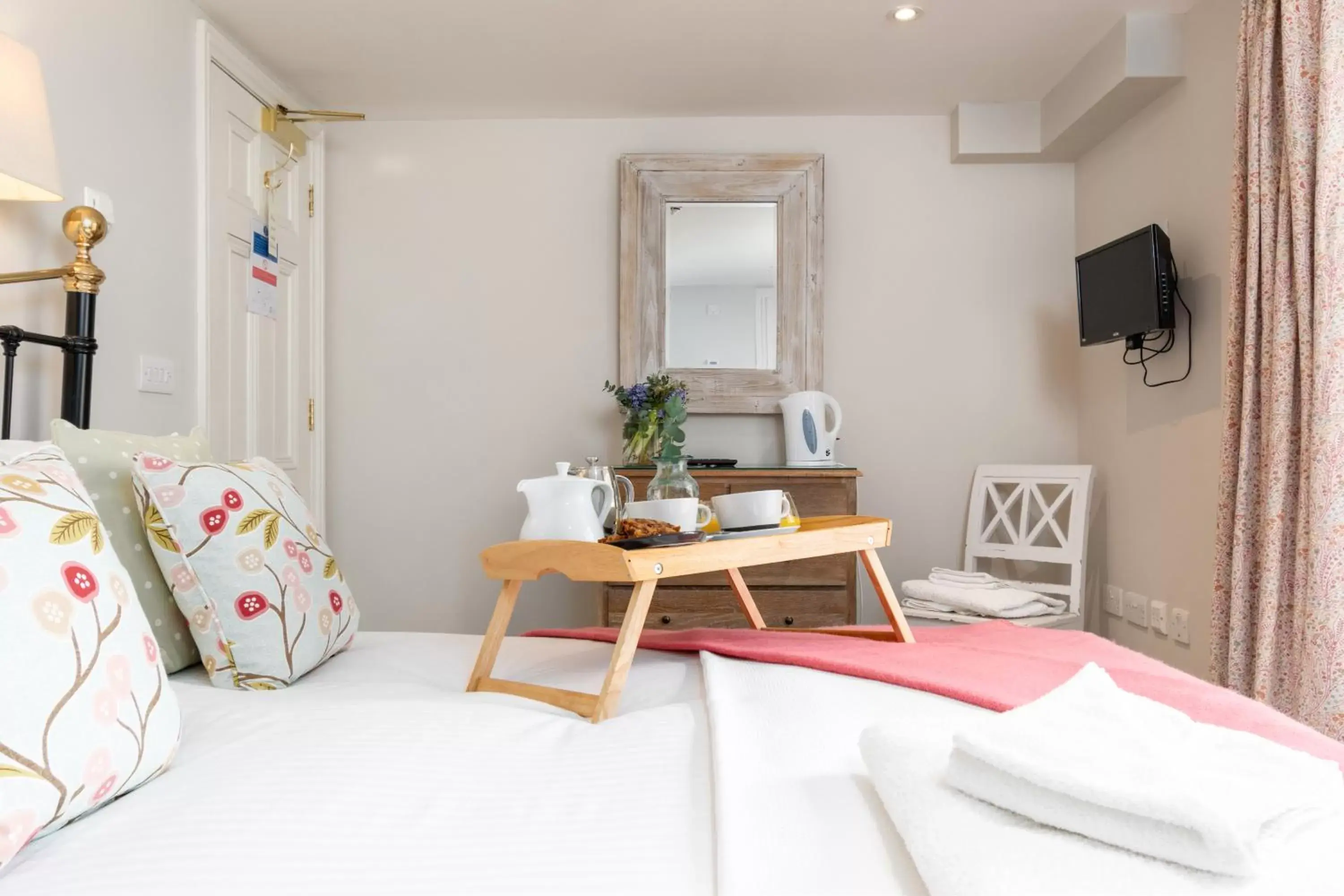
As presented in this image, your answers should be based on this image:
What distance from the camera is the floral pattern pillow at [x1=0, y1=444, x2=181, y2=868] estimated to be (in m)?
0.80

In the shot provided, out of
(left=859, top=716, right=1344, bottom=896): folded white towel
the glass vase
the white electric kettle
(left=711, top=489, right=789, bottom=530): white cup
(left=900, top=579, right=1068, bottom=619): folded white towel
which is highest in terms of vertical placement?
the white electric kettle

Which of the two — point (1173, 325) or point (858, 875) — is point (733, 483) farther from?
point (858, 875)

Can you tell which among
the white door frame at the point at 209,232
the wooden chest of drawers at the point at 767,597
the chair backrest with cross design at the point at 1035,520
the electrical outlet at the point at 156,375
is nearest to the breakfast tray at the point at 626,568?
the wooden chest of drawers at the point at 767,597

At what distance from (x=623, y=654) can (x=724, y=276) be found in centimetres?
258

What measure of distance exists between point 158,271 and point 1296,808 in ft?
9.46

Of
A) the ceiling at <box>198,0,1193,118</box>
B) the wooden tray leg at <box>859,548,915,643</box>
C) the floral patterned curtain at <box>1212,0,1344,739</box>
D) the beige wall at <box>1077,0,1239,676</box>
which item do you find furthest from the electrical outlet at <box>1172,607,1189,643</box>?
the ceiling at <box>198,0,1193,118</box>

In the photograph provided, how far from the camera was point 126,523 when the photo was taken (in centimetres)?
144

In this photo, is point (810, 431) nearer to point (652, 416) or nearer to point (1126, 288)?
point (652, 416)

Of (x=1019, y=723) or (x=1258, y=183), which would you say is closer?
(x=1019, y=723)

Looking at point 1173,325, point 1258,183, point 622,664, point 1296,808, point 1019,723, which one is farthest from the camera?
point 1173,325

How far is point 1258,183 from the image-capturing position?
231 cm

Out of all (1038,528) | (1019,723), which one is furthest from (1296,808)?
(1038,528)

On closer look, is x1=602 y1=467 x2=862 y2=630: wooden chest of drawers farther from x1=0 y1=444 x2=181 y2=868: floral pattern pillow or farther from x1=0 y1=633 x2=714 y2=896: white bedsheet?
x1=0 y1=444 x2=181 y2=868: floral pattern pillow

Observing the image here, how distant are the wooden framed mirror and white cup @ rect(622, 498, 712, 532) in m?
2.01
